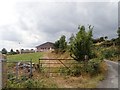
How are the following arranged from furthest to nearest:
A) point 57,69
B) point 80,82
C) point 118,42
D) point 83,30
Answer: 1. point 118,42
2. point 83,30
3. point 57,69
4. point 80,82

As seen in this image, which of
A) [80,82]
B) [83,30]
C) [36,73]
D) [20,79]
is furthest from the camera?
[83,30]

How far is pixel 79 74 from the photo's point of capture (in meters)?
20.6

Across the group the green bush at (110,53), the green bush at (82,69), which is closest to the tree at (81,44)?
the green bush at (82,69)

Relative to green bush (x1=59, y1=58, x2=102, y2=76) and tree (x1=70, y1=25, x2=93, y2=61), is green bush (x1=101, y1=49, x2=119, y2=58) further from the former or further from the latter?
green bush (x1=59, y1=58, x2=102, y2=76)

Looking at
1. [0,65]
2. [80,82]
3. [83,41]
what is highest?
[83,41]

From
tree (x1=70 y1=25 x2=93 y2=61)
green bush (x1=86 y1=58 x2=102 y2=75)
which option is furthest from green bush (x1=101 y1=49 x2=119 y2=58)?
green bush (x1=86 y1=58 x2=102 y2=75)

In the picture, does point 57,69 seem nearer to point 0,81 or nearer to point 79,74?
point 79,74

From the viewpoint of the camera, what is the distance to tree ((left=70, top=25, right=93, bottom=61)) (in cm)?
2425

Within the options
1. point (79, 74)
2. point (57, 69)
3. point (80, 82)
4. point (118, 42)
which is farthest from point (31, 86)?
point (118, 42)

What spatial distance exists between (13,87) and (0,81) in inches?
45.0

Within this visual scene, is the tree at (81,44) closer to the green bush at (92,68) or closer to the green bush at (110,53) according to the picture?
the green bush at (92,68)

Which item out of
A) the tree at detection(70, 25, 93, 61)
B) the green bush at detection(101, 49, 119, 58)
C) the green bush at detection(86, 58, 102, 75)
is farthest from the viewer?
the green bush at detection(101, 49, 119, 58)

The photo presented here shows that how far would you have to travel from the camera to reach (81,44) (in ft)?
79.3

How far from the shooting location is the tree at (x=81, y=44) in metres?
24.2
